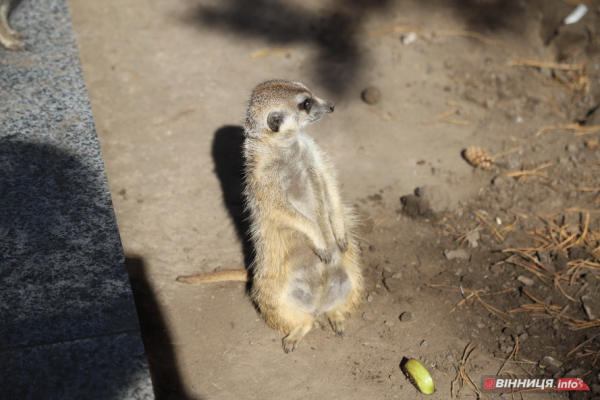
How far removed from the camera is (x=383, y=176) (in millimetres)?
3641

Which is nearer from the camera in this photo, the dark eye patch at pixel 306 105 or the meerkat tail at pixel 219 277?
the dark eye patch at pixel 306 105

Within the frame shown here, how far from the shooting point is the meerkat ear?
8.43 feet

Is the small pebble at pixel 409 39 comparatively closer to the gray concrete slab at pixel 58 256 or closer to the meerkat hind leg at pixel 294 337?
the gray concrete slab at pixel 58 256

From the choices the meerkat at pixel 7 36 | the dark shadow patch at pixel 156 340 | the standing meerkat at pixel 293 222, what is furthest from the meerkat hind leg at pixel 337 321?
the meerkat at pixel 7 36

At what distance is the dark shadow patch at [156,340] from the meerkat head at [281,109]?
3.22ft

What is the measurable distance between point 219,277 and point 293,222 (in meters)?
0.53

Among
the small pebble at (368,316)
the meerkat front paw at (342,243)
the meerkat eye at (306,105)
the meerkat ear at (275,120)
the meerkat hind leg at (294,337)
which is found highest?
the meerkat eye at (306,105)

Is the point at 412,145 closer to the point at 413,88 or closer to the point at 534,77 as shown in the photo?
the point at 413,88

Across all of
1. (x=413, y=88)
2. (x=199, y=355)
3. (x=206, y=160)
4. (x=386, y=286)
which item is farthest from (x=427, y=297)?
(x=413, y=88)

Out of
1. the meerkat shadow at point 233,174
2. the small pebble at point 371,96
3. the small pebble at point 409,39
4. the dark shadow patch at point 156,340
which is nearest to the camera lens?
the dark shadow patch at point 156,340

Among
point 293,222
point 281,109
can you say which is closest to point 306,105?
point 281,109

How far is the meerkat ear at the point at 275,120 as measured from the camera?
2568mm

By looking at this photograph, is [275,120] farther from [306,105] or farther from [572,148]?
[572,148]

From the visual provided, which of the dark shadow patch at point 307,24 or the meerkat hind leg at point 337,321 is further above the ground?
the dark shadow patch at point 307,24
